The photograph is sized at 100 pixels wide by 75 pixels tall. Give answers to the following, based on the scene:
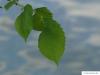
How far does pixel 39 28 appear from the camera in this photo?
680 mm

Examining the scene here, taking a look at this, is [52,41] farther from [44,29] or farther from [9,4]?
[9,4]

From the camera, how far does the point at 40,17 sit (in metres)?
0.69

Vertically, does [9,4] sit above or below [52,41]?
above

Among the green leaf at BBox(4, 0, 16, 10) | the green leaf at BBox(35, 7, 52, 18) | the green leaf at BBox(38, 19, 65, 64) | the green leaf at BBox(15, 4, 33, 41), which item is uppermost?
the green leaf at BBox(4, 0, 16, 10)

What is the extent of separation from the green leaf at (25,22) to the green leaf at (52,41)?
3 cm

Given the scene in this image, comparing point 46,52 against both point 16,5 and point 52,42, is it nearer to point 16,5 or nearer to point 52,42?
point 52,42

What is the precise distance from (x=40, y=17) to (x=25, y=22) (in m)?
0.04

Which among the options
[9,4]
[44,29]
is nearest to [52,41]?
[44,29]

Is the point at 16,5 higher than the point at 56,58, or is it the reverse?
the point at 16,5

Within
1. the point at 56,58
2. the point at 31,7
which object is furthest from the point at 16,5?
the point at 56,58

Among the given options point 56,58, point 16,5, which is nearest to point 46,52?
point 56,58

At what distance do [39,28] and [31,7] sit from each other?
0.04 m

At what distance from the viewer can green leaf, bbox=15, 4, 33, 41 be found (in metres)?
0.66

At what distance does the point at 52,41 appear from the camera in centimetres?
65
